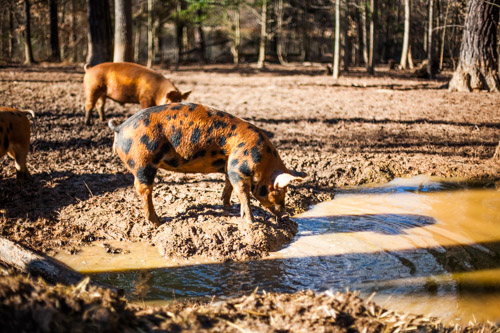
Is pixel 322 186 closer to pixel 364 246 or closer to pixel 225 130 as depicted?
pixel 364 246

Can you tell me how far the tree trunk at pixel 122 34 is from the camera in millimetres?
13586

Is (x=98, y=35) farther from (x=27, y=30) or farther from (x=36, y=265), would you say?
(x=36, y=265)

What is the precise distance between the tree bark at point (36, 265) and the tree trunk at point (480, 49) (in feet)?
46.4

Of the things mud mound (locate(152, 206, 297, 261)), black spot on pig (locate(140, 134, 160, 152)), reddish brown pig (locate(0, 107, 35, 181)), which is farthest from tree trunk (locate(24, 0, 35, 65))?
mud mound (locate(152, 206, 297, 261))

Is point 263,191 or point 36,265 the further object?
point 263,191

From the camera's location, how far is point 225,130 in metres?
4.96

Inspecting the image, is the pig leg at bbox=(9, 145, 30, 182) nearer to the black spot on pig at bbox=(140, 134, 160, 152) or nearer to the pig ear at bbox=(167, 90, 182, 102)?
the black spot on pig at bbox=(140, 134, 160, 152)

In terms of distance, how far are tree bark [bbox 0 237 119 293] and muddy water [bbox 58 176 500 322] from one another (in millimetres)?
576

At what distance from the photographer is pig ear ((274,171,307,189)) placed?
16.1ft

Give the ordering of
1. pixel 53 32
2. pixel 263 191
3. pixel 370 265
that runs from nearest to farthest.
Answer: pixel 370 265 < pixel 263 191 < pixel 53 32

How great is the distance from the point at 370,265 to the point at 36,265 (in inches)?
120

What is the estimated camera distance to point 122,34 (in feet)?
44.7

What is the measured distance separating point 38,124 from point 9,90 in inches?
153

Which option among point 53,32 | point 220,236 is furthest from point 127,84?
point 53,32
